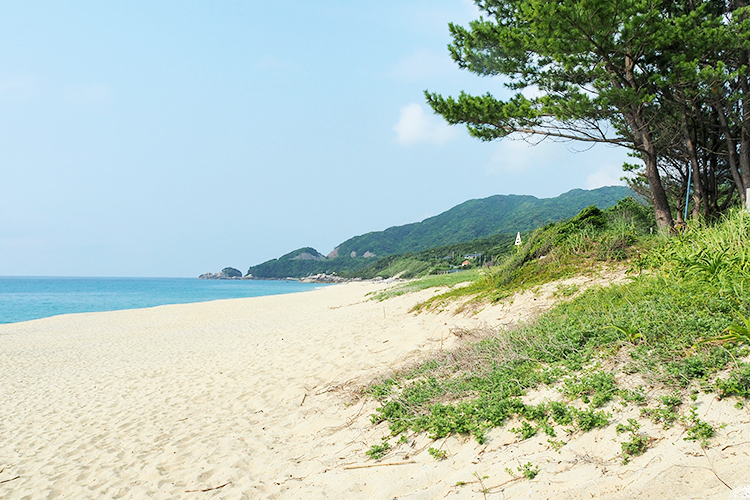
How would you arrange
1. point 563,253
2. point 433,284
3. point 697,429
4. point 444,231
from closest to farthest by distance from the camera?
point 697,429
point 563,253
point 433,284
point 444,231

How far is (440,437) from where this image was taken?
3.96 meters

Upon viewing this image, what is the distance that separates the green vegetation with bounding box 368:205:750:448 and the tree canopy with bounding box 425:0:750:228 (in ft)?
13.2

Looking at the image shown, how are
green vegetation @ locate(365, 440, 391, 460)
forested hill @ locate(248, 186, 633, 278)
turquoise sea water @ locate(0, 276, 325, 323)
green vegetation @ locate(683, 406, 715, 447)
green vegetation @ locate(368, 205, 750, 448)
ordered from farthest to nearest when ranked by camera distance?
forested hill @ locate(248, 186, 633, 278)
turquoise sea water @ locate(0, 276, 325, 323)
green vegetation @ locate(365, 440, 391, 460)
green vegetation @ locate(368, 205, 750, 448)
green vegetation @ locate(683, 406, 715, 447)

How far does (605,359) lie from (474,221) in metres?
168

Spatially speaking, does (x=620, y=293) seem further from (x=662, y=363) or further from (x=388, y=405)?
(x=388, y=405)

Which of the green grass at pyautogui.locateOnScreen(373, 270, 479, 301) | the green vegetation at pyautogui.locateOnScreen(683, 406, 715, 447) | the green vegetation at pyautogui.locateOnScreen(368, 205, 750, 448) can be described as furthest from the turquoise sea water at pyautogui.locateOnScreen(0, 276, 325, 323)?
the green vegetation at pyautogui.locateOnScreen(683, 406, 715, 447)

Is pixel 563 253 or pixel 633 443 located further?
pixel 563 253

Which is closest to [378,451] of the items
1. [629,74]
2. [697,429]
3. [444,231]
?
[697,429]

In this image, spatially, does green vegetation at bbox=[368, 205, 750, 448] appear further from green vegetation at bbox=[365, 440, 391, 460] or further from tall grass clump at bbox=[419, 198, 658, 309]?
tall grass clump at bbox=[419, 198, 658, 309]

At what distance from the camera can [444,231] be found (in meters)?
171

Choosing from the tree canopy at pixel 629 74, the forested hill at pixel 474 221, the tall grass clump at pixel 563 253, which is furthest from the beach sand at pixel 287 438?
the forested hill at pixel 474 221

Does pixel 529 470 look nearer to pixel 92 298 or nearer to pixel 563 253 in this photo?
pixel 563 253

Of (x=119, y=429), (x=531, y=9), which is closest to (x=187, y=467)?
(x=119, y=429)

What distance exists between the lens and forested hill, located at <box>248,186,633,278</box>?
151 m
